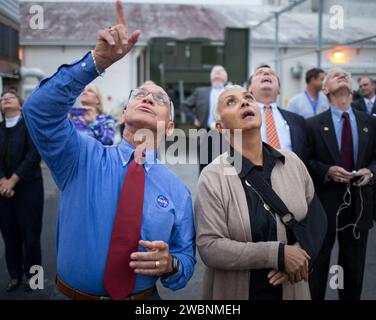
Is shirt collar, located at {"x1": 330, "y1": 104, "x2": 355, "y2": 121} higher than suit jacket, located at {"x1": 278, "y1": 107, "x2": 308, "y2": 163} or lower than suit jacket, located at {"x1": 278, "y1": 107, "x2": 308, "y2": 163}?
higher

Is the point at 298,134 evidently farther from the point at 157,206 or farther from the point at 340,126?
the point at 157,206

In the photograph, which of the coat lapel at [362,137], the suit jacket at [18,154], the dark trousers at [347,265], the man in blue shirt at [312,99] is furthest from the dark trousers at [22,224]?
the man in blue shirt at [312,99]

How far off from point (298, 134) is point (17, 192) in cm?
260

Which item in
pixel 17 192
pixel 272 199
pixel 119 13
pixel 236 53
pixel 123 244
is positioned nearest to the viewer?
pixel 119 13

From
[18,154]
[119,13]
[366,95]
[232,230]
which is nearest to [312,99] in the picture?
[366,95]

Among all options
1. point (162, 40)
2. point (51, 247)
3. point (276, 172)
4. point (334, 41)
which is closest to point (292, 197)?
point (276, 172)

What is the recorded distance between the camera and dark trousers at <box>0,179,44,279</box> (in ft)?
12.8

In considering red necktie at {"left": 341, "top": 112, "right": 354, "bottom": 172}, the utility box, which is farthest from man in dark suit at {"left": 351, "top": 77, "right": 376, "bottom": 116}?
red necktie at {"left": 341, "top": 112, "right": 354, "bottom": 172}

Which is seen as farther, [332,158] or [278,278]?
[332,158]

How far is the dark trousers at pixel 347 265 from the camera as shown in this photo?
3182mm

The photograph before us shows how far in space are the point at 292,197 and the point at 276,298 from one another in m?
0.47

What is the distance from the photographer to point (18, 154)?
391cm

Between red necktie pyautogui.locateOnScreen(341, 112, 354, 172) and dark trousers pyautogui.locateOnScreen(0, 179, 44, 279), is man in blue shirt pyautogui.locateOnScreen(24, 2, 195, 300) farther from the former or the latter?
dark trousers pyautogui.locateOnScreen(0, 179, 44, 279)

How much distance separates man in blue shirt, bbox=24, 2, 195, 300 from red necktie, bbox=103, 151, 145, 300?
0.10 feet
